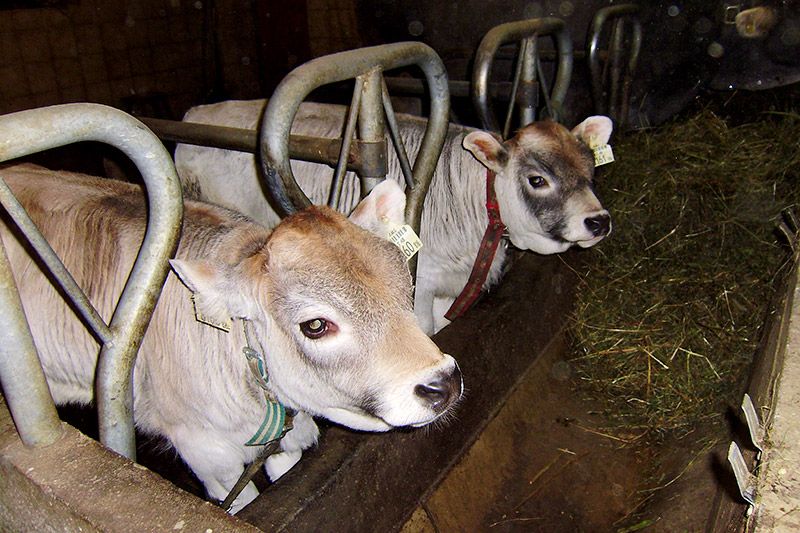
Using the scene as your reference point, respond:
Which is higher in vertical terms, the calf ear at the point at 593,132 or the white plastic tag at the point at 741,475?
the calf ear at the point at 593,132

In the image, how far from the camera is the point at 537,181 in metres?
3.44

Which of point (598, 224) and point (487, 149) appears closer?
point (598, 224)

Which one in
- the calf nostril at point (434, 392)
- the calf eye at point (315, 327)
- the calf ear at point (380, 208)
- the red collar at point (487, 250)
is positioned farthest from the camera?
the red collar at point (487, 250)

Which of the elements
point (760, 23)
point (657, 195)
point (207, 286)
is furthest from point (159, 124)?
point (760, 23)

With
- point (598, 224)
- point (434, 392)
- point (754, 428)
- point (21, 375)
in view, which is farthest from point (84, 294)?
point (598, 224)

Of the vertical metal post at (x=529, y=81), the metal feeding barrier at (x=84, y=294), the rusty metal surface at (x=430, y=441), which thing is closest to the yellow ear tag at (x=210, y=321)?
the metal feeding barrier at (x=84, y=294)

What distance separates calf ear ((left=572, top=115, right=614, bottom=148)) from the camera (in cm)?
365

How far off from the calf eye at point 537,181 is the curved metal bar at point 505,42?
1.50ft

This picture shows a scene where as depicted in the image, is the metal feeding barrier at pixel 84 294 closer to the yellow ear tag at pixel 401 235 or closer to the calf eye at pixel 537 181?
the yellow ear tag at pixel 401 235

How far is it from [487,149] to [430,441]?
165 centimetres

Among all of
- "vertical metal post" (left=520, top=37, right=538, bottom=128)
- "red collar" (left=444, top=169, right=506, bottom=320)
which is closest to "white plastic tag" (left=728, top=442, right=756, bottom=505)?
"red collar" (left=444, top=169, right=506, bottom=320)

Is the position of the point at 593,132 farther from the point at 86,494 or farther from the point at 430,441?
the point at 86,494

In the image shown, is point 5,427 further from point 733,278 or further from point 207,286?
point 733,278

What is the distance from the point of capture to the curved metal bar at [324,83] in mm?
2020
